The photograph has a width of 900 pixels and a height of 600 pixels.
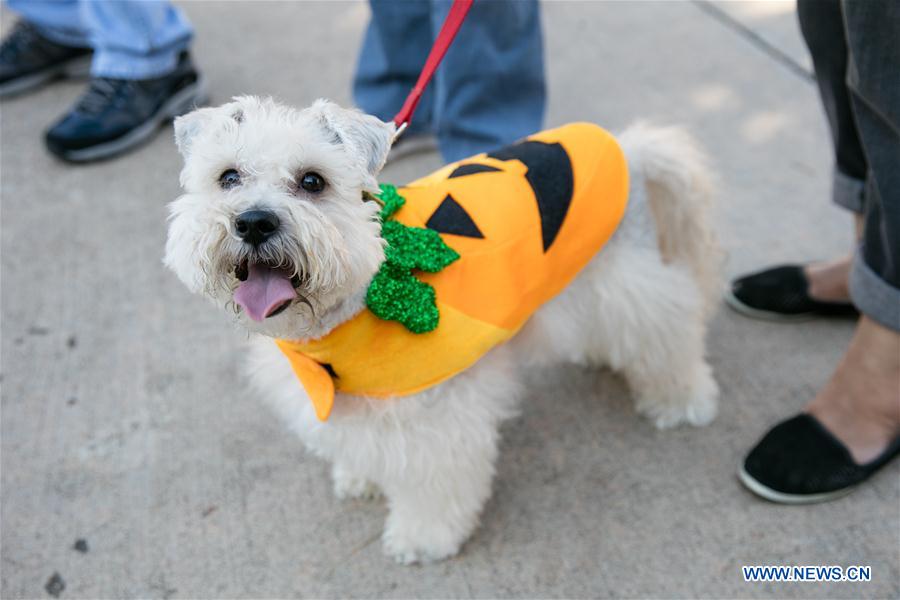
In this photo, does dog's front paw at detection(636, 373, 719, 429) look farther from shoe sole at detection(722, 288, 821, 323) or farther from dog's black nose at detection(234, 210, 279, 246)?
dog's black nose at detection(234, 210, 279, 246)

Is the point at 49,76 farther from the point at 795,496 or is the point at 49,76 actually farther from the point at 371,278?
the point at 795,496

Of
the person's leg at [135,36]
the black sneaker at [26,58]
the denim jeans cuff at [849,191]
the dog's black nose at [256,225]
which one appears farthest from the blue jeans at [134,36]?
the denim jeans cuff at [849,191]

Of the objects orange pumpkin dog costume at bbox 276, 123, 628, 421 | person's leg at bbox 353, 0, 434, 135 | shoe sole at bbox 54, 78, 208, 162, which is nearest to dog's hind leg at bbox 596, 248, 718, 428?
orange pumpkin dog costume at bbox 276, 123, 628, 421

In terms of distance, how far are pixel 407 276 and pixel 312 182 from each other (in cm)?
31

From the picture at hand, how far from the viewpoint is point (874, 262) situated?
78.1 inches

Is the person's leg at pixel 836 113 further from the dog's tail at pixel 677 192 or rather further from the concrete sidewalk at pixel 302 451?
the dog's tail at pixel 677 192

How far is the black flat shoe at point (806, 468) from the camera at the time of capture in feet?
6.79

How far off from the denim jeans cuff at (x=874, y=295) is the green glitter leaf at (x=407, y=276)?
1.13 metres

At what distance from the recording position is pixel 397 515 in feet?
6.69

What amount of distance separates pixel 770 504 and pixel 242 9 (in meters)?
4.32

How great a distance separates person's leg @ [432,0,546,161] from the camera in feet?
9.24

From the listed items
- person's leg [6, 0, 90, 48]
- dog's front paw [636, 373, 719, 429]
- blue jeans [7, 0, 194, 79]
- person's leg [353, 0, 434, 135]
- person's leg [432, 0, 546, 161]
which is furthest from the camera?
person's leg [6, 0, 90, 48]

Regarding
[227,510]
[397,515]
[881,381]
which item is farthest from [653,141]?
[227,510]

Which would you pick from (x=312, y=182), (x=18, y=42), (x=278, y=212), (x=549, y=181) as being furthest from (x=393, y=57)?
(x=18, y=42)
